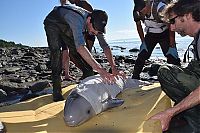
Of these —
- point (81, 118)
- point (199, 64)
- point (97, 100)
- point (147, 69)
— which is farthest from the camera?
point (147, 69)

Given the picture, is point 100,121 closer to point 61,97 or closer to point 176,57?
point 61,97

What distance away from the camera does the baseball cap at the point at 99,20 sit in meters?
5.38

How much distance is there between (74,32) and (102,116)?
4.62 feet

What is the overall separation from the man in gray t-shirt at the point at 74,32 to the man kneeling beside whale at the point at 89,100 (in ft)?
0.65

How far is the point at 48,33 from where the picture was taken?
6.25 m

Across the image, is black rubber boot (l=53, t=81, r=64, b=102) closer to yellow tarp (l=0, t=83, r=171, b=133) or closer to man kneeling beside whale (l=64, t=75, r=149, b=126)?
yellow tarp (l=0, t=83, r=171, b=133)

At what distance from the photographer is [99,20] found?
212 inches

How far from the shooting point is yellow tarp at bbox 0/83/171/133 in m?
4.63

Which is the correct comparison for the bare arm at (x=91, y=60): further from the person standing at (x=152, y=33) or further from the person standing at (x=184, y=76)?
the person standing at (x=152, y=33)

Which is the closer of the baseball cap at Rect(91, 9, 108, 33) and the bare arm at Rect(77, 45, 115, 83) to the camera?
the bare arm at Rect(77, 45, 115, 83)

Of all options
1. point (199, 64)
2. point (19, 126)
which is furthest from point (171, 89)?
point (19, 126)

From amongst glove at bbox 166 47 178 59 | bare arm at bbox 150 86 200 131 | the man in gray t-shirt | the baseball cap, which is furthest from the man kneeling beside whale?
glove at bbox 166 47 178 59

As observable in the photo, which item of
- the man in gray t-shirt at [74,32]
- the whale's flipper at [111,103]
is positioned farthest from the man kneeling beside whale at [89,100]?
the man in gray t-shirt at [74,32]

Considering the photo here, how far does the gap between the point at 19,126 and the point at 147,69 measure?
8461 mm
